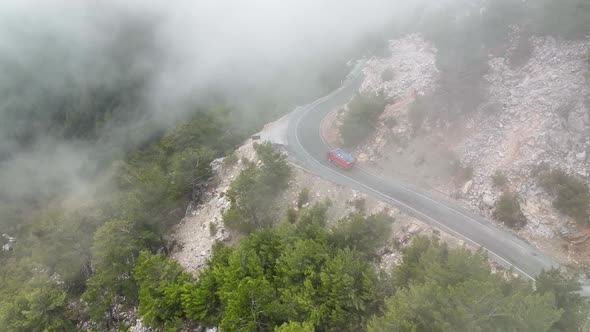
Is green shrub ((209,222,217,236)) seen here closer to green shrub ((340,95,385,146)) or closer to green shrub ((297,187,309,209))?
green shrub ((297,187,309,209))

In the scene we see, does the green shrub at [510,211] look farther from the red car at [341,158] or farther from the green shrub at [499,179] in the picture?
the red car at [341,158]

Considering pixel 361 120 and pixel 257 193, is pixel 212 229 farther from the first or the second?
pixel 361 120

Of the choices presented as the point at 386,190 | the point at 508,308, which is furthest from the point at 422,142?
the point at 508,308

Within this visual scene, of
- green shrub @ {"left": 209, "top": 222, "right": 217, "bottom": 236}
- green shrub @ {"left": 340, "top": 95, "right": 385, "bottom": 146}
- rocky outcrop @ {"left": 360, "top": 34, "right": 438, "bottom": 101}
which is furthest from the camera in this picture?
rocky outcrop @ {"left": 360, "top": 34, "right": 438, "bottom": 101}

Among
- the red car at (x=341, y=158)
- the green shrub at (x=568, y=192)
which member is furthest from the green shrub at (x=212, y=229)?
the green shrub at (x=568, y=192)

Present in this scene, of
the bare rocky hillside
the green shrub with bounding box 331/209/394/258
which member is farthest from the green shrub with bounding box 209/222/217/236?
the bare rocky hillside

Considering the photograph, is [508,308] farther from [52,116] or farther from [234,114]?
[52,116]

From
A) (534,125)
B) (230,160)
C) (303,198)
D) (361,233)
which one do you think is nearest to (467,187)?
(534,125)
